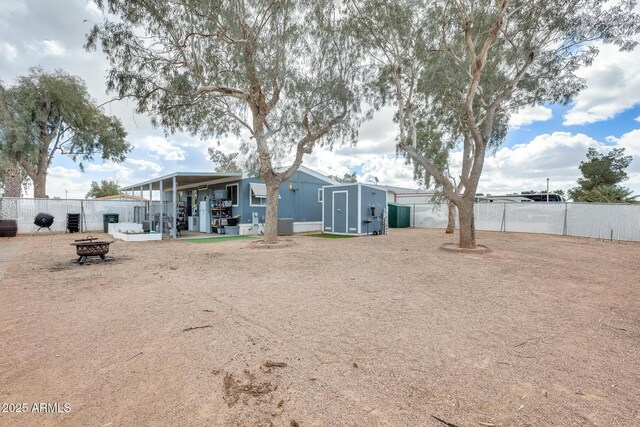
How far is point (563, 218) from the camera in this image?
14.5 meters

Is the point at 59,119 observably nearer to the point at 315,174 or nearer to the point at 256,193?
the point at 256,193

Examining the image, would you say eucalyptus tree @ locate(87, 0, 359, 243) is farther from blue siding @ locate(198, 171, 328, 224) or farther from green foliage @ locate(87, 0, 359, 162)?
blue siding @ locate(198, 171, 328, 224)

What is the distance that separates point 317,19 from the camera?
Result: 10.4 meters

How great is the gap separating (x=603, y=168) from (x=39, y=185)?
130 ft

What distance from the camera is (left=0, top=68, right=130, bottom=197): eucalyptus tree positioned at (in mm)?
15961

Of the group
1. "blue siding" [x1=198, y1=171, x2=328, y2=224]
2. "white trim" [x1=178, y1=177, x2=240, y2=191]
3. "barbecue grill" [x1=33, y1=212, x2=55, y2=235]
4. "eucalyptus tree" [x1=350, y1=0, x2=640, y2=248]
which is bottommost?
"barbecue grill" [x1=33, y1=212, x2=55, y2=235]

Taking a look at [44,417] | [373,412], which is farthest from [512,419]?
[44,417]

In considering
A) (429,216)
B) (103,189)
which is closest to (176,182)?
(429,216)

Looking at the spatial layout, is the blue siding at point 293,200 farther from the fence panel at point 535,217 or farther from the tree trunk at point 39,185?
the tree trunk at point 39,185

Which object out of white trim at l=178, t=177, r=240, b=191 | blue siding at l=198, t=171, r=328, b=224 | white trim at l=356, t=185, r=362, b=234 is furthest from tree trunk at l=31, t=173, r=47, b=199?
white trim at l=356, t=185, r=362, b=234

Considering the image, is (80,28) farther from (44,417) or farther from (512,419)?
(512,419)

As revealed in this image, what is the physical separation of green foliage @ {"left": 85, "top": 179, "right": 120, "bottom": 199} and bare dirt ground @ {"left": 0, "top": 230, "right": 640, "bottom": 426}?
4383cm

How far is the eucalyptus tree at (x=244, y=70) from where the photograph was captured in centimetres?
894

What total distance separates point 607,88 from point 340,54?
9.58 metres
